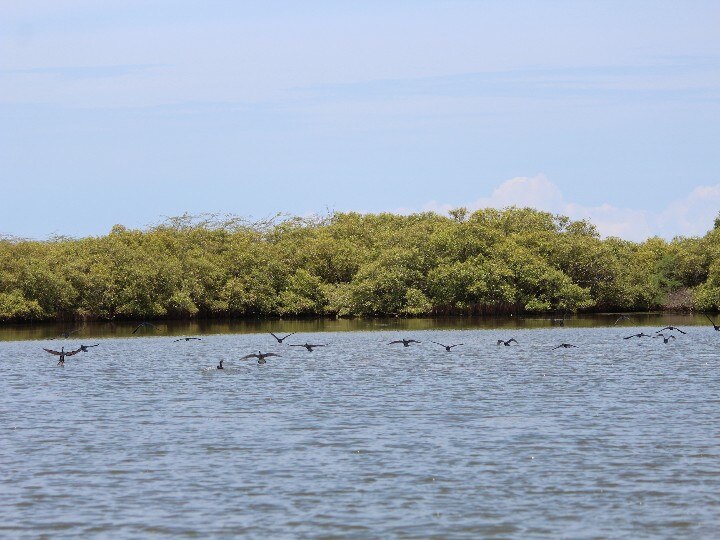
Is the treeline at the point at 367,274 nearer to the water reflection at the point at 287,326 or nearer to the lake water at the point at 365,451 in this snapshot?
the water reflection at the point at 287,326

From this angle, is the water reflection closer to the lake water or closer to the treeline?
the treeline

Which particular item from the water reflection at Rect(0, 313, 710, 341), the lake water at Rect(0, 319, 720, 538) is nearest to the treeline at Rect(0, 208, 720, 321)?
the water reflection at Rect(0, 313, 710, 341)

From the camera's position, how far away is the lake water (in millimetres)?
15797

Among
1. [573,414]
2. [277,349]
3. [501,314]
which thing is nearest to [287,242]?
[501,314]

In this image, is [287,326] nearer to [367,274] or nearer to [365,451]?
[367,274]

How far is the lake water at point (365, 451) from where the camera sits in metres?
15.8

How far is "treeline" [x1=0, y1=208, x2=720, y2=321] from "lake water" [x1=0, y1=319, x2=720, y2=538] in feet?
154

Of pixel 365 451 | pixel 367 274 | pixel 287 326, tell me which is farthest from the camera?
pixel 367 274

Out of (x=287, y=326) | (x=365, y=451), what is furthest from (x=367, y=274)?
(x=365, y=451)

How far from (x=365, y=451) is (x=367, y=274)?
232ft

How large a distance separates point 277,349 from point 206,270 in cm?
4198

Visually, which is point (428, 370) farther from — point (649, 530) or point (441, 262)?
point (441, 262)

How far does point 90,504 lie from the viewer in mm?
16953

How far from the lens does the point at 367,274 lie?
302 feet
